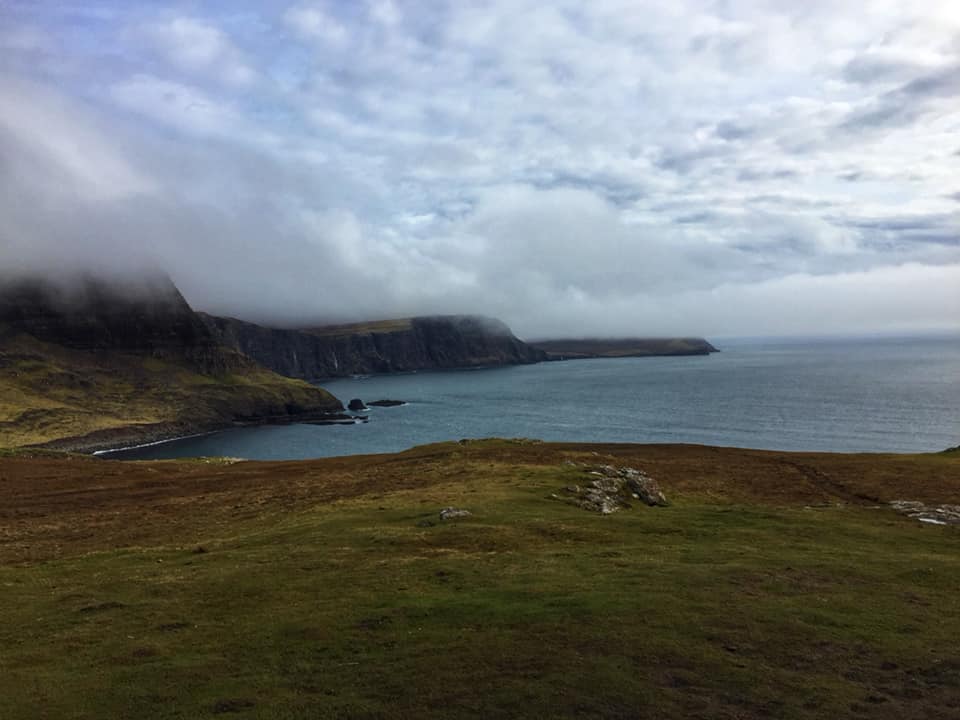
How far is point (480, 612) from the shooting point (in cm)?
1961

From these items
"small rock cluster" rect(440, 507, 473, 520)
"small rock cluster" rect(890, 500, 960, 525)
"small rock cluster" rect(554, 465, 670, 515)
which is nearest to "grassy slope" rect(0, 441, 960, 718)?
"small rock cluster" rect(440, 507, 473, 520)

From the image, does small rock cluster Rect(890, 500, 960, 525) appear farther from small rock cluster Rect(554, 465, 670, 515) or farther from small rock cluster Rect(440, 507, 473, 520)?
small rock cluster Rect(440, 507, 473, 520)

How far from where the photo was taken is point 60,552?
106ft

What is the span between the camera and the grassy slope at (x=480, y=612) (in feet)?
48.2

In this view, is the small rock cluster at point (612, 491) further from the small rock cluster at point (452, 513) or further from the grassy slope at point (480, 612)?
the small rock cluster at point (452, 513)

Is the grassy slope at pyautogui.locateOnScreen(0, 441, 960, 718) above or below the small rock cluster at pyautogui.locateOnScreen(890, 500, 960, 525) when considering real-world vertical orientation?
above

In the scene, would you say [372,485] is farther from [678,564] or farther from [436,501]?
[678,564]

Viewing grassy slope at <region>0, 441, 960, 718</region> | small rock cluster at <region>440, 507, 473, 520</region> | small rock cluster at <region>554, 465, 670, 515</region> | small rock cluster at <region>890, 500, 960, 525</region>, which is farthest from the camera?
small rock cluster at <region>554, 465, 670, 515</region>

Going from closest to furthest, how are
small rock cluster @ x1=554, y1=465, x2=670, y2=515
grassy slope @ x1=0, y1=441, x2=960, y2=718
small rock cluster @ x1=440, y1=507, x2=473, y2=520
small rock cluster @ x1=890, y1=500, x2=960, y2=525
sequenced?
grassy slope @ x1=0, y1=441, x2=960, y2=718 < small rock cluster @ x1=440, y1=507, x2=473, y2=520 < small rock cluster @ x1=890, y1=500, x2=960, y2=525 < small rock cluster @ x1=554, y1=465, x2=670, y2=515

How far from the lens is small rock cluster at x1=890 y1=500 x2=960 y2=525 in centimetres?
3730

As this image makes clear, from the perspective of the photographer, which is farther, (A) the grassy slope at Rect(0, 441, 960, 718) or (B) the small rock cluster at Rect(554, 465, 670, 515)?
(B) the small rock cluster at Rect(554, 465, 670, 515)

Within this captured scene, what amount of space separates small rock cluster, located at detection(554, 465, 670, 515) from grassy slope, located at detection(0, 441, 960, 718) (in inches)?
90.9

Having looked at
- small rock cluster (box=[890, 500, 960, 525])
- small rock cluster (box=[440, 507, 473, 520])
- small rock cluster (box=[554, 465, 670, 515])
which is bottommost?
small rock cluster (box=[890, 500, 960, 525])

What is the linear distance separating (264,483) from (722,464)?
40.5 meters
